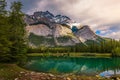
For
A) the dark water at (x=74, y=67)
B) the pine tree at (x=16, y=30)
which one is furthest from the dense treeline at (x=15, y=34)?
the dark water at (x=74, y=67)

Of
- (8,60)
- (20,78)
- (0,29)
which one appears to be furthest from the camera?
(8,60)

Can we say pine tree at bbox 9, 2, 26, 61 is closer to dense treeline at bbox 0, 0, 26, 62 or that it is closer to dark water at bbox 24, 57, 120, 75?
dense treeline at bbox 0, 0, 26, 62

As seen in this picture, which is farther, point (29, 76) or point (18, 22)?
point (18, 22)

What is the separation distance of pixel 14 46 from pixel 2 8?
13660mm

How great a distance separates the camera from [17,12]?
53781 millimetres

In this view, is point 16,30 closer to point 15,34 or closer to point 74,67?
point 15,34

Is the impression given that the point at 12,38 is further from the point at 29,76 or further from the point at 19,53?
the point at 29,76

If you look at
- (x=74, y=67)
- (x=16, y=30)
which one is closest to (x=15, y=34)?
(x=16, y=30)

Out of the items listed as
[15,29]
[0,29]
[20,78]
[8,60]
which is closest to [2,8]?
[0,29]

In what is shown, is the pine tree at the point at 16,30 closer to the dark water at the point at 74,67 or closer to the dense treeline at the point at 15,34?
the dense treeline at the point at 15,34

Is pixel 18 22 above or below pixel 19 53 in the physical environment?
above

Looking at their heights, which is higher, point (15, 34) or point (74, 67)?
point (15, 34)

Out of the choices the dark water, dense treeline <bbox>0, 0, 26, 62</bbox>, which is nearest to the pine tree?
dense treeline <bbox>0, 0, 26, 62</bbox>

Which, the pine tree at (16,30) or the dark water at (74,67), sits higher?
the pine tree at (16,30)
